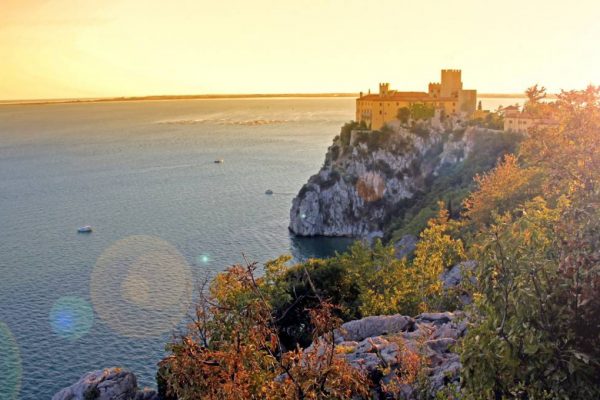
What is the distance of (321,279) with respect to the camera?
42188 millimetres

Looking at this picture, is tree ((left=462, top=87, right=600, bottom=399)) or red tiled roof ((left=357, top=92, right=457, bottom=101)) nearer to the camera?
tree ((left=462, top=87, right=600, bottom=399))

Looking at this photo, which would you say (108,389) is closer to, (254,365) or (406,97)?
(254,365)

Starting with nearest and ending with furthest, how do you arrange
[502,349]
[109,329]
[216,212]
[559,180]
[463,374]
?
[502,349], [463,374], [559,180], [109,329], [216,212]

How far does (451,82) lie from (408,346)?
341 feet

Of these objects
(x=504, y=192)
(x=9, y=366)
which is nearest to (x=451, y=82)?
(x=504, y=192)

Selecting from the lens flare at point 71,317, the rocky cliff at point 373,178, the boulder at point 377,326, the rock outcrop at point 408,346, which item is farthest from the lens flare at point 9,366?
the rocky cliff at point 373,178

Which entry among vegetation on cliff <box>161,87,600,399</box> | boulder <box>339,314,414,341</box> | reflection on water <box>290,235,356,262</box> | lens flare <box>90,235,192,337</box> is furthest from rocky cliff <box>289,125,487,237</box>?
vegetation on cliff <box>161,87,600,399</box>

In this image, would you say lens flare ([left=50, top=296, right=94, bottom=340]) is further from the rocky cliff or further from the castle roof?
the castle roof

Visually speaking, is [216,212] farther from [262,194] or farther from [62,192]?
[62,192]

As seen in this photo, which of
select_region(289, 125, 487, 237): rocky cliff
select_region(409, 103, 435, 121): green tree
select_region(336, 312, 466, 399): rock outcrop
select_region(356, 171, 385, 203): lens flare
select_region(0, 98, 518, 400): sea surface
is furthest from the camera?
select_region(409, 103, 435, 121): green tree

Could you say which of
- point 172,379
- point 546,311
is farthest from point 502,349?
point 172,379

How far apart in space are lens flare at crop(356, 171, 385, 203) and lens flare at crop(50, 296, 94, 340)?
57.0 meters

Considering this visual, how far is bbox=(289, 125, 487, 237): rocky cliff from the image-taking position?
98688 millimetres

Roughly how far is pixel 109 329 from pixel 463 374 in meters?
48.6
